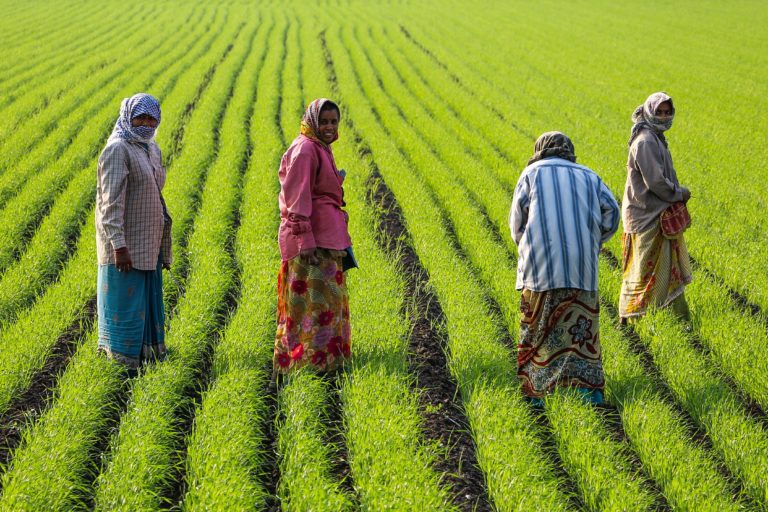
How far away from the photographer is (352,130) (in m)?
13.2

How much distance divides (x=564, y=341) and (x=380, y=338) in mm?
1280

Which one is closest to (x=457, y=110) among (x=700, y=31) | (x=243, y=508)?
(x=243, y=508)

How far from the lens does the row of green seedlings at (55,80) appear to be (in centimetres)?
1341

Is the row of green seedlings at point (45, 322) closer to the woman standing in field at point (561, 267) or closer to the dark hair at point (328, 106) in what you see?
the dark hair at point (328, 106)

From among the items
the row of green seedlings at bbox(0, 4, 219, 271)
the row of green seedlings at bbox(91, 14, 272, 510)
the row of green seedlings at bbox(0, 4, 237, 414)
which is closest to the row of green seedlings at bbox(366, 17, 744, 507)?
the row of green seedlings at bbox(91, 14, 272, 510)

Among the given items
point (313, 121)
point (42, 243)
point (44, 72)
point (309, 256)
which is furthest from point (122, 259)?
point (44, 72)

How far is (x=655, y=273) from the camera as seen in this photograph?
5684mm

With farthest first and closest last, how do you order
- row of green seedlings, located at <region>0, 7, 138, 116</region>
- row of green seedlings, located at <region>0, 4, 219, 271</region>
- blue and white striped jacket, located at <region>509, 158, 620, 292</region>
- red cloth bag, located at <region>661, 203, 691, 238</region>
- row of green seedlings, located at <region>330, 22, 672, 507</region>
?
row of green seedlings, located at <region>0, 7, 138, 116</region> → row of green seedlings, located at <region>0, 4, 219, 271</region> → red cloth bag, located at <region>661, 203, 691, 238</region> → blue and white striped jacket, located at <region>509, 158, 620, 292</region> → row of green seedlings, located at <region>330, 22, 672, 507</region>

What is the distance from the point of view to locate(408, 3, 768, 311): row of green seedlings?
7.07 metres

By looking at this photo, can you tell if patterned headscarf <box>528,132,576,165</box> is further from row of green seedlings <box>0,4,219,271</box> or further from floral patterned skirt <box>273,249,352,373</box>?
row of green seedlings <box>0,4,219,271</box>

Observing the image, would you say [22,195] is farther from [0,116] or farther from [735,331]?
[735,331]

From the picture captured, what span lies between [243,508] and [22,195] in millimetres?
6716

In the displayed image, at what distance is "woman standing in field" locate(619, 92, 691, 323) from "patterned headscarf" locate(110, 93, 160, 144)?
349cm

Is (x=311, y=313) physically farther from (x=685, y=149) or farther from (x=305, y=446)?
(x=685, y=149)
